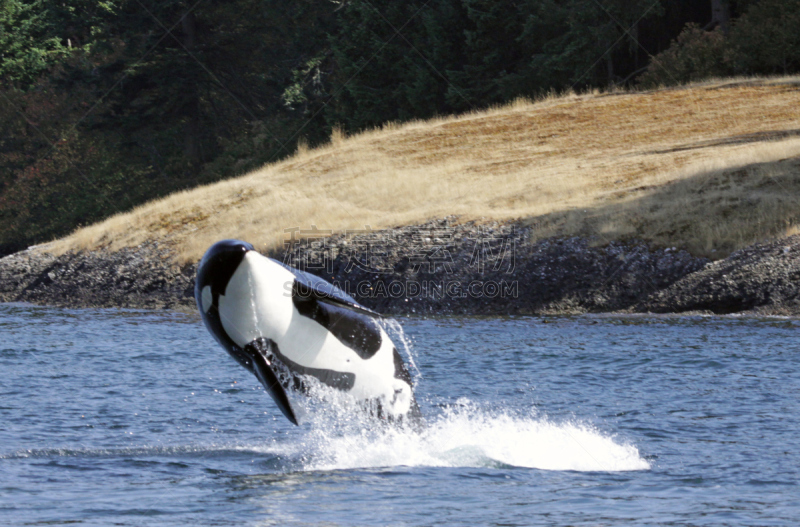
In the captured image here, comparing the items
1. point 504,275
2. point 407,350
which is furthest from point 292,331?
point 504,275

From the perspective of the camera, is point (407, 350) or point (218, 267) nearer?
point (218, 267)

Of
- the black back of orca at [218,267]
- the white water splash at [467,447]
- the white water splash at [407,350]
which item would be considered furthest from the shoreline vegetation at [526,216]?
the black back of orca at [218,267]

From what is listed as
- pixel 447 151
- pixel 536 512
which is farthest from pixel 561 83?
pixel 536 512

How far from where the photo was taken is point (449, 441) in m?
10.8

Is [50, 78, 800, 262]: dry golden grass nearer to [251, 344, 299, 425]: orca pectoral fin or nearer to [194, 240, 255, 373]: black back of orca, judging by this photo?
[251, 344, 299, 425]: orca pectoral fin

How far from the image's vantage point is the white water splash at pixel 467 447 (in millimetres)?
9922

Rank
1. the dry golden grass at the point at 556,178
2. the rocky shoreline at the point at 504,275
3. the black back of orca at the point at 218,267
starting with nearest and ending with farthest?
the black back of orca at the point at 218,267 → the rocky shoreline at the point at 504,275 → the dry golden grass at the point at 556,178

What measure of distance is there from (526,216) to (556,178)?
4345mm

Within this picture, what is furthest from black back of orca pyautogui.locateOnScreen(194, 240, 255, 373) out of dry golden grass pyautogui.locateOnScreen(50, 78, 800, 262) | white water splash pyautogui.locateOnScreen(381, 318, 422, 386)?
dry golden grass pyautogui.locateOnScreen(50, 78, 800, 262)

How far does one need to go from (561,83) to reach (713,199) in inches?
843

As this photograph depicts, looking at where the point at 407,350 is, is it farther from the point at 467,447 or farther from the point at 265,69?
the point at 265,69

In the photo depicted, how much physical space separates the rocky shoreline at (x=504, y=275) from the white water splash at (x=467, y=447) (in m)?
10.9

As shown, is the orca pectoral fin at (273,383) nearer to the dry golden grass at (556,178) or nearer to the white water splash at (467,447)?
the white water splash at (467,447)

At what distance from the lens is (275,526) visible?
25.9 ft
